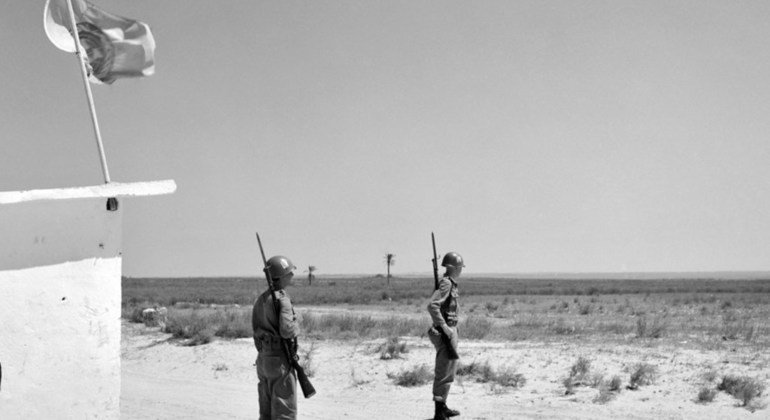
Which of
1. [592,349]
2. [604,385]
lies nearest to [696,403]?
[604,385]

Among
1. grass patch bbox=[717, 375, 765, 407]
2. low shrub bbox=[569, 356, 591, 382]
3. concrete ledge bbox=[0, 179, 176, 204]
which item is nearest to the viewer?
concrete ledge bbox=[0, 179, 176, 204]

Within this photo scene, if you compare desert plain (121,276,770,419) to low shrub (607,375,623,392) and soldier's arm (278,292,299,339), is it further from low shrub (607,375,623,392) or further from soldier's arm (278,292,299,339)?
soldier's arm (278,292,299,339)

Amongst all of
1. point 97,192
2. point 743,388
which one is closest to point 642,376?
point 743,388

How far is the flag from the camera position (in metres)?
7.22

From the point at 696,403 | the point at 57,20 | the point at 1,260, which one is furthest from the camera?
the point at 696,403

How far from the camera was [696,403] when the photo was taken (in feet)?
35.3

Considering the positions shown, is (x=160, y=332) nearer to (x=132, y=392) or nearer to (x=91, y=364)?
(x=132, y=392)

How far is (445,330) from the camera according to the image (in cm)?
888

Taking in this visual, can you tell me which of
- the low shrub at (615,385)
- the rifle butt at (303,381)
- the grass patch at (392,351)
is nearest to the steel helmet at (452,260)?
the rifle butt at (303,381)

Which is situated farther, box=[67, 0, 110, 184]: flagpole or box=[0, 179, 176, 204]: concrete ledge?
box=[67, 0, 110, 184]: flagpole

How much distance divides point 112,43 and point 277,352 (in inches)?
142

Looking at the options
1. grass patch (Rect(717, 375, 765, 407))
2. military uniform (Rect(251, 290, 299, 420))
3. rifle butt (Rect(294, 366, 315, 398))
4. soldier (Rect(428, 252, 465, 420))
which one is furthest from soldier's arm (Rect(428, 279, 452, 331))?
grass patch (Rect(717, 375, 765, 407))

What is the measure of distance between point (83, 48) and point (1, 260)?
2.59m

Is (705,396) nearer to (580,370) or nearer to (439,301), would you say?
(580,370)
